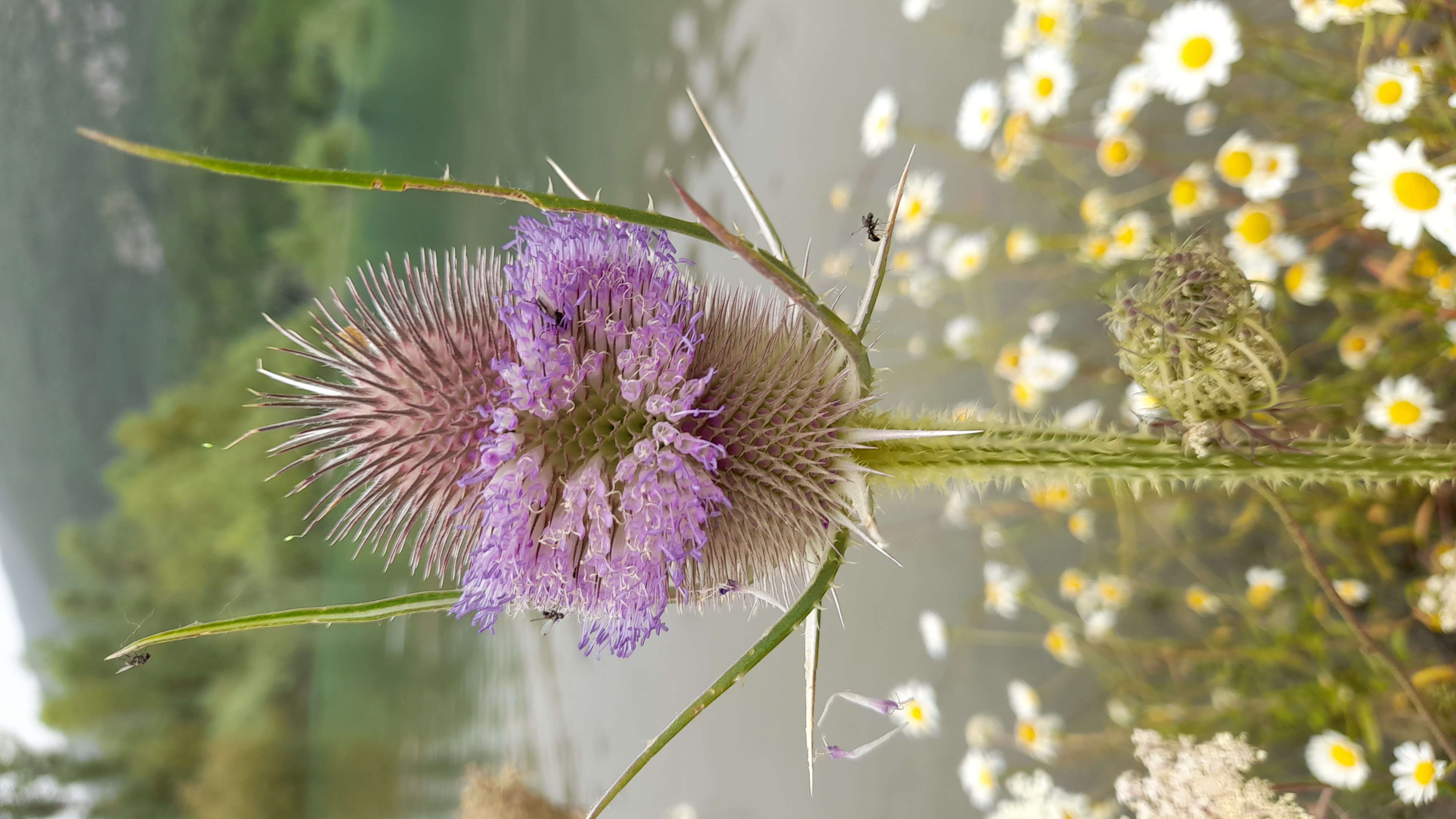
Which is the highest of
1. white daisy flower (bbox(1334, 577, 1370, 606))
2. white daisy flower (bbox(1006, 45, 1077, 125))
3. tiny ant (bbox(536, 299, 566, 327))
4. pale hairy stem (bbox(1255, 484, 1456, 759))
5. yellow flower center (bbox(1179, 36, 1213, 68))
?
white daisy flower (bbox(1006, 45, 1077, 125))

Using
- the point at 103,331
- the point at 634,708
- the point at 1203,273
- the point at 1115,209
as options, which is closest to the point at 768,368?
the point at 1203,273

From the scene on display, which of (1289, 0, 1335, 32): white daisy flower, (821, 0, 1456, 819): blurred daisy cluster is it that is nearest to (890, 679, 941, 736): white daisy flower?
(821, 0, 1456, 819): blurred daisy cluster

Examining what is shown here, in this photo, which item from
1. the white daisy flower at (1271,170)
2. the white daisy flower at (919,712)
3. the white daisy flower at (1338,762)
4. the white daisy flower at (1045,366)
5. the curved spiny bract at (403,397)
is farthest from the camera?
the white daisy flower at (919,712)

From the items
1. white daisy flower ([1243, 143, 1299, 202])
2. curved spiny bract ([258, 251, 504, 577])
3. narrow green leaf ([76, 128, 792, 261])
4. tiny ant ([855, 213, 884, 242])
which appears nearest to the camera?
narrow green leaf ([76, 128, 792, 261])

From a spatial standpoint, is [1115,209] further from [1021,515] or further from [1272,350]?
[1272,350]

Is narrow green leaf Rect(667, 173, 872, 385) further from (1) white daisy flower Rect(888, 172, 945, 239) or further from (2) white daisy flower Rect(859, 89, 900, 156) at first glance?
(2) white daisy flower Rect(859, 89, 900, 156)

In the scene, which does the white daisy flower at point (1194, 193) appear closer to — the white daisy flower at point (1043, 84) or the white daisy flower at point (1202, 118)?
the white daisy flower at point (1202, 118)

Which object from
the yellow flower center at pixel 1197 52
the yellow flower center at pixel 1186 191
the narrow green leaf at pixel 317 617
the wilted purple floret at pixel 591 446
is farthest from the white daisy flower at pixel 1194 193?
the narrow green leaf at pixel 317 617
